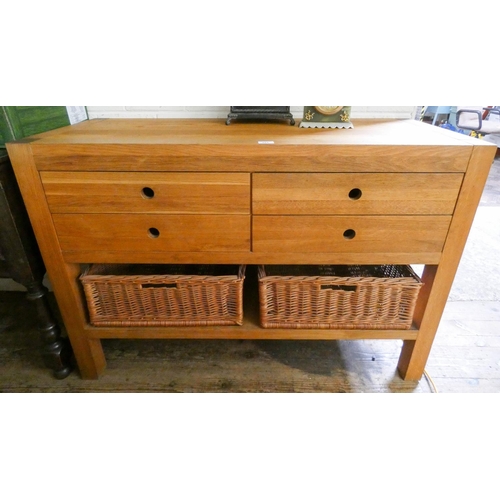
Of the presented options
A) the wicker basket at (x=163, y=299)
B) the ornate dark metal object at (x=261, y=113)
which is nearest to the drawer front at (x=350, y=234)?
the wicker basket at (x=163, y=299)

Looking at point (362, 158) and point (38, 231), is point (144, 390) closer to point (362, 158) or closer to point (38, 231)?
point (38, 231)

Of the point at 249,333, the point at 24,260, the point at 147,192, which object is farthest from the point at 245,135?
the point at 24,260

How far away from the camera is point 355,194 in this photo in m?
0.85

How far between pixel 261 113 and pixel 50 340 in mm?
1030

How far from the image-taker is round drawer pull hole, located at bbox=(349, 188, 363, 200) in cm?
82

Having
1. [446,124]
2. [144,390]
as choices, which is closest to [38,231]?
[144,390]

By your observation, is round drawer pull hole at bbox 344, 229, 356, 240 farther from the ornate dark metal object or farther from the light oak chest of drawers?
the ornate dark metal object

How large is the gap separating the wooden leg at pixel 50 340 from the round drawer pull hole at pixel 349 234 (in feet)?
3.07

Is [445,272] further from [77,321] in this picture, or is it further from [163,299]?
[77,321]

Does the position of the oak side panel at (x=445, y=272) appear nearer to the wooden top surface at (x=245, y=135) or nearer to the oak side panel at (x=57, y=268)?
the wooden top surface at (x=245, y=135)

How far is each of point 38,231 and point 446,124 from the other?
4.78m

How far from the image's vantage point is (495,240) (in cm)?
197

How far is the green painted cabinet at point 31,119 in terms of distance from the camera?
3.29ft

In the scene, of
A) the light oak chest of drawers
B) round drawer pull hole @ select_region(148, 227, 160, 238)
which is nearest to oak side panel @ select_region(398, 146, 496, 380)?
the light oak chest of drawers
